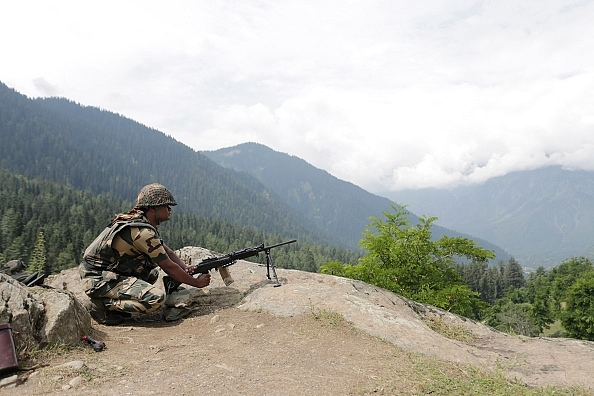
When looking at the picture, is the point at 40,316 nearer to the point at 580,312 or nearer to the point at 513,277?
the point at 580,312

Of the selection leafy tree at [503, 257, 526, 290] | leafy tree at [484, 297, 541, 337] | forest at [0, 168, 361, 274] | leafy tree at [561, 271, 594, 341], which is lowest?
leafy tree at [503, 257, 526, 290]

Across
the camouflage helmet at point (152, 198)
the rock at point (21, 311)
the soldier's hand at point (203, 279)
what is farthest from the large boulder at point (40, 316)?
the soldier's hand at point (203, 279)

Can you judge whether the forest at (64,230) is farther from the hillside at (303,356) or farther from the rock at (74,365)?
the rock at (74,365)

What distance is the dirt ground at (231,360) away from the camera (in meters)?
4.68

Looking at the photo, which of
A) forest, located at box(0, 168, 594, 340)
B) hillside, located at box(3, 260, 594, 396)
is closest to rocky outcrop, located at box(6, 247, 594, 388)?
hillside, located at box(3, 260, 594, 396)

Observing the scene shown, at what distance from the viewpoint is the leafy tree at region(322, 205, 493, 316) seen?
15781 mm

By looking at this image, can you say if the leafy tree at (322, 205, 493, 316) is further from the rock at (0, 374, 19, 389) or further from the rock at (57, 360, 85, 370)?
the rock at (0, 374, 19, 389)

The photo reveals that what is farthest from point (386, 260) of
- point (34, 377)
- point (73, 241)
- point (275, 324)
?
point (73, 241)

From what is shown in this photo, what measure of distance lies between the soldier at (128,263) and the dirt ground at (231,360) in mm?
498

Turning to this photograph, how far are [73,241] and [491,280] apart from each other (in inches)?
5199

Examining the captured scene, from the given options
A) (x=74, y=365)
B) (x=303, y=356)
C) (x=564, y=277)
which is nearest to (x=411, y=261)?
(x=303, y=356)

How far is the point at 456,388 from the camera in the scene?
5.20 m

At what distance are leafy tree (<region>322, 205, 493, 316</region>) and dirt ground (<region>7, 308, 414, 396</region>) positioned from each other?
8.57m

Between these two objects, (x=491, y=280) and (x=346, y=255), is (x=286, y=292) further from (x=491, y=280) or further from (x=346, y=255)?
(x=346, y=255)
